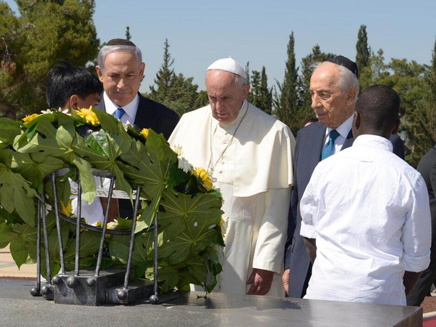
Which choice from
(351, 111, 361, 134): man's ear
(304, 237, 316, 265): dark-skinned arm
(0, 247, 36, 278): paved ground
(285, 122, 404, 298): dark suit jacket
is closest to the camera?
(351, 111, 361, 134): man's ear

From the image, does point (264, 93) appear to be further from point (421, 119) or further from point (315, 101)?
point (315, 101)

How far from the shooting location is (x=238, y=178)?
4555 mm

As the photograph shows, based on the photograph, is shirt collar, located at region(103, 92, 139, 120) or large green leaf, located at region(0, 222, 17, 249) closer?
large green leaf, located at region(0, 222, 17, 249)

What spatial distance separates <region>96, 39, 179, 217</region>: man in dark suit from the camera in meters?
4.68

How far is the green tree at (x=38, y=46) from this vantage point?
34.7 metres

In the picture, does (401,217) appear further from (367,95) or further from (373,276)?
(367,95)

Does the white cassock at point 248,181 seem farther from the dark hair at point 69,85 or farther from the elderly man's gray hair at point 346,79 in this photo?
the dark hair at point 69,85

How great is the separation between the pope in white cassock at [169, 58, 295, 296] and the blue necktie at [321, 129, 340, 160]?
19 cm

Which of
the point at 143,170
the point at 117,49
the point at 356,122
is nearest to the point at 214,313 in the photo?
the point at 143,170

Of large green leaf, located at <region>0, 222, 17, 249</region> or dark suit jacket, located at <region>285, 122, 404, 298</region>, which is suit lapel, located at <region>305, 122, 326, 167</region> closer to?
dark suit jacket, located at <region>285, 122, 404, 298</region>

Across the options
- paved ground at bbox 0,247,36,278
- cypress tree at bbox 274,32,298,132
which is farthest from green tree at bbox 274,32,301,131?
paved ground at bbox 0,247,36,278

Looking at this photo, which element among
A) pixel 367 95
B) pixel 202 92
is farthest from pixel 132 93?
pixel 202 92

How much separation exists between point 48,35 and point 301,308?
35496 mm

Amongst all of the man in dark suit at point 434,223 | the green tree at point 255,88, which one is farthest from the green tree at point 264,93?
the man in dark suit at point 434,223
